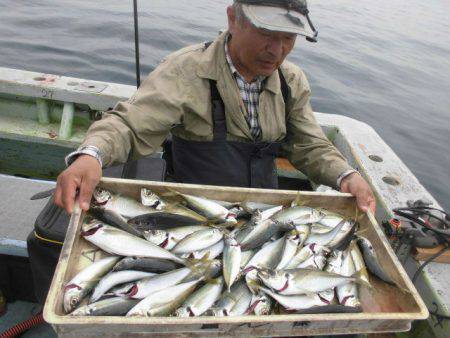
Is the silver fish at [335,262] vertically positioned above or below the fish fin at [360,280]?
below

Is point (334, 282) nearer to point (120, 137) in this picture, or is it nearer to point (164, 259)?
point (164, 259)

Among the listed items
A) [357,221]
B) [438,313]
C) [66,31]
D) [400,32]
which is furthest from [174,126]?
[400,32]

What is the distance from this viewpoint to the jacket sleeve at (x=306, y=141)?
311 cm

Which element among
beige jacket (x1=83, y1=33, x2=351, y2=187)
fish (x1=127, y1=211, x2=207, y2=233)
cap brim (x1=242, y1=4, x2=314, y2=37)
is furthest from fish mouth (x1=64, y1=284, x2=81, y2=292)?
cap brim (x1=242, y1=4, x2=314, y2=37)

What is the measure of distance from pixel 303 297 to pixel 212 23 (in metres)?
14.1

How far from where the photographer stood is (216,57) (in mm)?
2879

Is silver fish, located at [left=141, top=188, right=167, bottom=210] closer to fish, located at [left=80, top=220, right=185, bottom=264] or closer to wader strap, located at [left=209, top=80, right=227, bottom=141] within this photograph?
fish, located at [left=80, top=220, right=185, bottom=264]

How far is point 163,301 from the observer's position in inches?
71.0

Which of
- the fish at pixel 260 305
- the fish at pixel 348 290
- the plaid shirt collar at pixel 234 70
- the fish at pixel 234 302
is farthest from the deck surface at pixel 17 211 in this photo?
the fish at pixel 348 290

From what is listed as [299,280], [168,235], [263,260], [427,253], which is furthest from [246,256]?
[427,253]

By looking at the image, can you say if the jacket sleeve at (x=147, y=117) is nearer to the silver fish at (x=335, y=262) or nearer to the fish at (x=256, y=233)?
the fish at (x=256, y=233)

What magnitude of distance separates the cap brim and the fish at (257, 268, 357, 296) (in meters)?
1.49

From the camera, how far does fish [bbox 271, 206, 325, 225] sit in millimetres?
2361

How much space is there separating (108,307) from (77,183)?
2.12 ft
